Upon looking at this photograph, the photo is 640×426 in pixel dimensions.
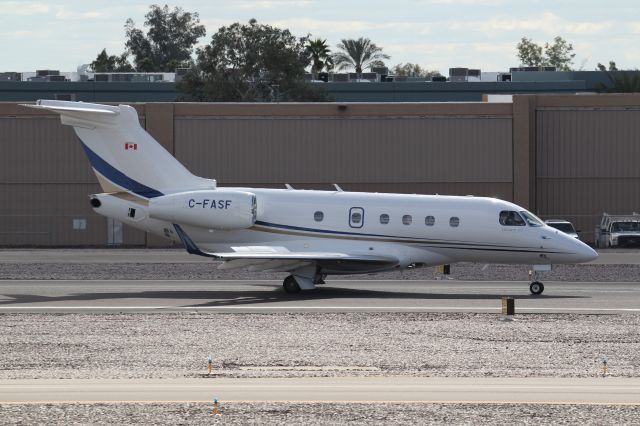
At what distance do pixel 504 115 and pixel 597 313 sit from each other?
2869 cm

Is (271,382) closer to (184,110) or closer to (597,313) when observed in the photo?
(597,313)

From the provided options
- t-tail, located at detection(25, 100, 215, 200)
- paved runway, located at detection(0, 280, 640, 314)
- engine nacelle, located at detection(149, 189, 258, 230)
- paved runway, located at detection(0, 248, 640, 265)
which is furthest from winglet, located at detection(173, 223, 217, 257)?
paved runway, located at detection(0, 248, 640, 265)

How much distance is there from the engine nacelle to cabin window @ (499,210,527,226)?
22.5ft

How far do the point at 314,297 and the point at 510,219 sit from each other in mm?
5879

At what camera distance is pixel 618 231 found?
2053 inches

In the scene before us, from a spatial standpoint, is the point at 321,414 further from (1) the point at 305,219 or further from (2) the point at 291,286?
(1) the point at 305,219

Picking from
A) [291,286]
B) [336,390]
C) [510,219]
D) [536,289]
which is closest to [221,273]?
[291,286]

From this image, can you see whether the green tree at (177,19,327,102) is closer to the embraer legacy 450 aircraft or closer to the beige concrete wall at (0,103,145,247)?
the beige concrete wall at (0,103,145,247)

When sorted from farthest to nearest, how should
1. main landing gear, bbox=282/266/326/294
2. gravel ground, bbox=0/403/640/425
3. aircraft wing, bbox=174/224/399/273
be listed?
main landing gear, bbox=282/266/326/294
aircraft wing, bbox=174/224/399/273
gravel ground, bbox=0/403/640/425

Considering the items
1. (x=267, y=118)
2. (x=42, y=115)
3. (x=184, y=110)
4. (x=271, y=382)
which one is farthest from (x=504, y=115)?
(x=271, y=382)

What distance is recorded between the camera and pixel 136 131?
3198 cm

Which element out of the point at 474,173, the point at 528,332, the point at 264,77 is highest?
the point at 264,77

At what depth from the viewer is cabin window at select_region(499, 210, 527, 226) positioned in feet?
103

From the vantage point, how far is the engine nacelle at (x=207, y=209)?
3111 centimetres
